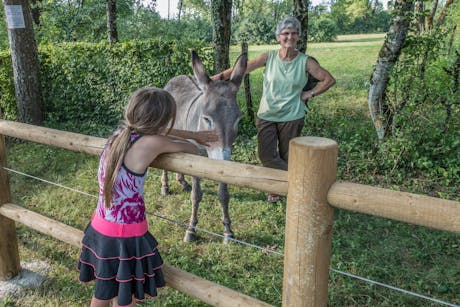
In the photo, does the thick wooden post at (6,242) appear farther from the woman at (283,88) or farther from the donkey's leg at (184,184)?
the donkey's leg at (184,184)

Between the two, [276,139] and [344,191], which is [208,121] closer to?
[276,139]

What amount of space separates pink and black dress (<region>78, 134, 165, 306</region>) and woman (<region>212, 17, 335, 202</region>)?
7.18 feet

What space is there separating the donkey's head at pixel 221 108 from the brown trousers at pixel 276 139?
3.22ft

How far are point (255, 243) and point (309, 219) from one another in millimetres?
2499

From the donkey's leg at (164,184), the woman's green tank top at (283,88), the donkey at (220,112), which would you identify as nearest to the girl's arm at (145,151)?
the donkey at (220,112)

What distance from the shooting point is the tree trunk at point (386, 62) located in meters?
5.34

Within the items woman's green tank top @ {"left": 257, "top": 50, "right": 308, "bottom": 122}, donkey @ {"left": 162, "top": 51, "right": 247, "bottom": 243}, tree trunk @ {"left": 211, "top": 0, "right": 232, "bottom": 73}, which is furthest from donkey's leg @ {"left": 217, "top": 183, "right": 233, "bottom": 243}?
tree trunk @ {"left": 211, "top": 0, "right": 232, "bottom": 73}

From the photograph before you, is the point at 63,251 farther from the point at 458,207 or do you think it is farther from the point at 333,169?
the point at 458,207

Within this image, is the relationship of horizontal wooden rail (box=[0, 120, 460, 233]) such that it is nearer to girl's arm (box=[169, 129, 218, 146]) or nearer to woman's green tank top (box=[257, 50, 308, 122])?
girl's arm (box=[169, 129, 218, 146])

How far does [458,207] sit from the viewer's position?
55.4 inches

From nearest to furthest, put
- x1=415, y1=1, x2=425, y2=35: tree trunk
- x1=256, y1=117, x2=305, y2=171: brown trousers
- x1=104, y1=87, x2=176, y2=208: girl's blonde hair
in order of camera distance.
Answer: x1=104, y1=87, x2=176, y2=208: girl's blonde hair → x1=256, y1=117, x2=305, y2=171: brown trousers → x1=415, y1=1, x2=425, y2=35: tree trunk

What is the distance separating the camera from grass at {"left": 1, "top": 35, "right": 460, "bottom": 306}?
129 inches

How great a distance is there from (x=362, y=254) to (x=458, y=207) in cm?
253

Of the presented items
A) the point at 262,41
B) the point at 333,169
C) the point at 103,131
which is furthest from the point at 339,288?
the point at 262,41
